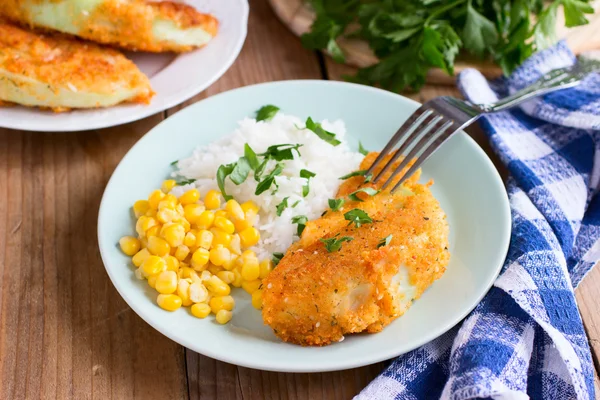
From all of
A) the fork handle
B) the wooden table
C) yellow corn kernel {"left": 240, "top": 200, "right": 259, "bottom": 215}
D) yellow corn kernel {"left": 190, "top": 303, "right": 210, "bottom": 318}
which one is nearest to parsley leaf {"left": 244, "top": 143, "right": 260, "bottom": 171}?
yellow corn kernel {"left": 240, "top": 200, "right": 259, "bottom": 215}

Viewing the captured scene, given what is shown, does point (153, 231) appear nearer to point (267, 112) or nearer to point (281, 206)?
point (281, 206)

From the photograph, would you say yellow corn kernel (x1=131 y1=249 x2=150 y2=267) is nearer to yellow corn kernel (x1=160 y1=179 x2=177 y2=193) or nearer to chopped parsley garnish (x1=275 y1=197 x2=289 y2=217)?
yellow corn kernel (x1=160 y1=179 x2=177 y2=193)

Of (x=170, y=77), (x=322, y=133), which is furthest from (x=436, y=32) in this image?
(x=170, y=77)

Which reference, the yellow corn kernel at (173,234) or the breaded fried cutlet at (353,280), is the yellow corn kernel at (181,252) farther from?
the breaded fried cutlet at (353,280)

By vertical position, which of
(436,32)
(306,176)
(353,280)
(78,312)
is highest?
(436,32)

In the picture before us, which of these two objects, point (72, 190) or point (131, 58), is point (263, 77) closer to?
point (131, 58)

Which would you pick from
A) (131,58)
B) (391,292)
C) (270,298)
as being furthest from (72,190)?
(391,292)

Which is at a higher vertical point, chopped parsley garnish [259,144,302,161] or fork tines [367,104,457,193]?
fork tines [367,104,457,193]
